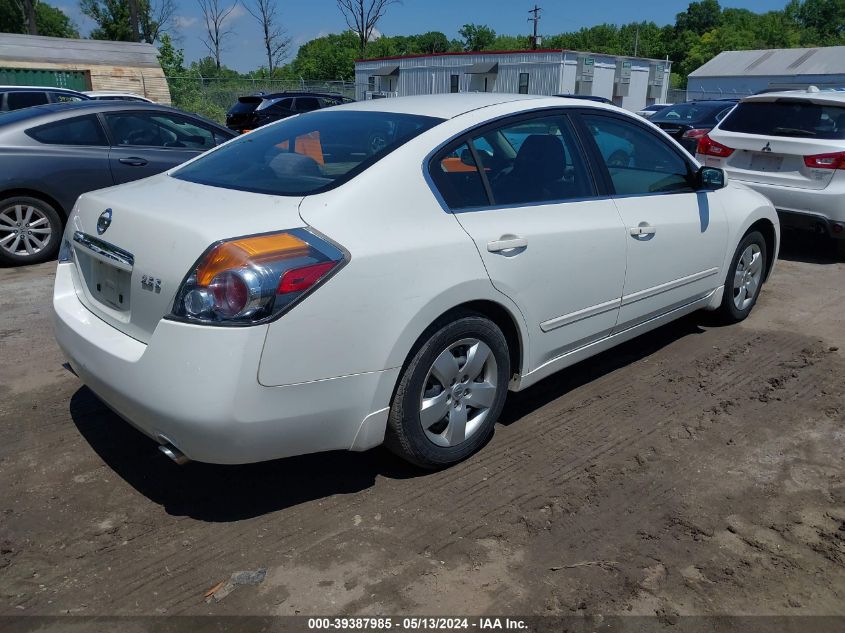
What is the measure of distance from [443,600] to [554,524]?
Answer: 670mm

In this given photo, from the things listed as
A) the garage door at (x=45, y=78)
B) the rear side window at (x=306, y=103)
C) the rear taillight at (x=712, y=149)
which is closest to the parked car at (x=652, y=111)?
the rear taillight at (x=712, y=149)

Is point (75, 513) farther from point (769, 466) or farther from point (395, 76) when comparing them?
point (395, 76)

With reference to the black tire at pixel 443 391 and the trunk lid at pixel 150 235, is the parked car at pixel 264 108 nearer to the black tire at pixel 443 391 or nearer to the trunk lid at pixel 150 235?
the trunk lid at pixel 150 235

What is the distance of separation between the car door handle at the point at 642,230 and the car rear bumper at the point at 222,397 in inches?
70.6

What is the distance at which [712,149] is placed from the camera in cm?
799

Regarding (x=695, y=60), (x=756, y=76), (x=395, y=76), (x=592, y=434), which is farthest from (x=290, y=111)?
(x=695, y=60)

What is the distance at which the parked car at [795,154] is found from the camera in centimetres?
696

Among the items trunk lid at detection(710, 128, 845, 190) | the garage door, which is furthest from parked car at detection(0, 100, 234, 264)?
the garage door

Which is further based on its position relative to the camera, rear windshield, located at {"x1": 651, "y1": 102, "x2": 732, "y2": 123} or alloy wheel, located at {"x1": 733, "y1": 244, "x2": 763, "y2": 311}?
rear windshield, located at {"x1": 651, "y1": 102, "x2": 732, "y2": 123}

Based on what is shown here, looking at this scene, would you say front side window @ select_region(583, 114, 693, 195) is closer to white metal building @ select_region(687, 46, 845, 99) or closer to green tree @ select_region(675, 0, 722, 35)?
white metal building @ select_region(687, 46, 845, 99)

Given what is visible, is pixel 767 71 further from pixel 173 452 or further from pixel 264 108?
pixel 173 452

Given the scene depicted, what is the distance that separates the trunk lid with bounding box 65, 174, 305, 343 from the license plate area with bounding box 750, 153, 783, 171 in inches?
241

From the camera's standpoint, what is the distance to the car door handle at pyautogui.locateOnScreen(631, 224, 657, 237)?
3971mm

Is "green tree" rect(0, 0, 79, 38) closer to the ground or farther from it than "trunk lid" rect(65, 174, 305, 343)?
farther from it
